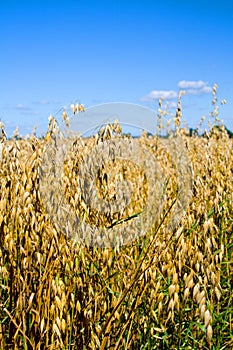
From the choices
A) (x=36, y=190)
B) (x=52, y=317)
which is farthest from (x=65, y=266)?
(x=36, y=190)

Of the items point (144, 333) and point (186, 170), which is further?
point (186, 170)

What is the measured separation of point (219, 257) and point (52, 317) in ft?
1.95

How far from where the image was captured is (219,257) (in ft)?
4.88

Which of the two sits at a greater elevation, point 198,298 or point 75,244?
point 75,244

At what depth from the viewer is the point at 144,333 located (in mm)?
1542

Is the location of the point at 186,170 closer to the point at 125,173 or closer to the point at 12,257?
the point at 12,257

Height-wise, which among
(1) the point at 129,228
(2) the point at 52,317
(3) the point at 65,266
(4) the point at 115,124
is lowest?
(2) the point at 52,317

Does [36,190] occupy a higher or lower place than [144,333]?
higher

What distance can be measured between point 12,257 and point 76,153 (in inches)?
21.7

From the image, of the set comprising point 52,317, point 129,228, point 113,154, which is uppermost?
point 113,154

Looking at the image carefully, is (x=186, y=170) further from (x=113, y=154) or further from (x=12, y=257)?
(x=12, y=257)

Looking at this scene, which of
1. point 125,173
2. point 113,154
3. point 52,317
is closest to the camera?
point 52,317

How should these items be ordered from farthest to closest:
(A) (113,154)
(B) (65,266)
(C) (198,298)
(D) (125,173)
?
(D) (125,173) → (A) (113,154) → (B) (65,266) → (C) (198,298)

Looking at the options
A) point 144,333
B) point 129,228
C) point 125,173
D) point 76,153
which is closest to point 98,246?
point 129,228
